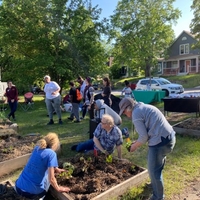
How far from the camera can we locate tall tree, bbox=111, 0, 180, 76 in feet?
93.9

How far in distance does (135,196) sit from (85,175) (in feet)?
2.80

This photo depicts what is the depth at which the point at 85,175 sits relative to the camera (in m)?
3.68

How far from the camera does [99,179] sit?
350cm

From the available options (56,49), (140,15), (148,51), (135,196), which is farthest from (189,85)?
(135,196)

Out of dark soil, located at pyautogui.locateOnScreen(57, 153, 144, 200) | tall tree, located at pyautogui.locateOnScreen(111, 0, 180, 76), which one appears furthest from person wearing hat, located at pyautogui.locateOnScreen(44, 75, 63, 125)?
tall tree, located at pyautogui.locateOnScreen(111, 0, 180, 76)

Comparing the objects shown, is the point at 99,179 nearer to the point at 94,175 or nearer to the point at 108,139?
the point at 94,175

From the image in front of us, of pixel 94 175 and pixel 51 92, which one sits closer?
pixel 94 175

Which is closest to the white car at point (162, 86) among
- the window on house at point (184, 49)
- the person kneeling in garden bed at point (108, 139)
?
the person kneeling in garden bed at point (108, 139)

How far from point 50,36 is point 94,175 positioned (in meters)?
12.3

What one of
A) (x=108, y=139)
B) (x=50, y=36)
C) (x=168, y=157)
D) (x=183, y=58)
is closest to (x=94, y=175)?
(x=108, y=139)

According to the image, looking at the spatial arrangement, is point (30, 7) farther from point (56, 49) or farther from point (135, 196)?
point (135, 196)

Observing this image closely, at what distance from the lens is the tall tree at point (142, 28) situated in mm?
28625

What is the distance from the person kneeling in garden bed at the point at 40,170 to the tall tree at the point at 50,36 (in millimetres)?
10868

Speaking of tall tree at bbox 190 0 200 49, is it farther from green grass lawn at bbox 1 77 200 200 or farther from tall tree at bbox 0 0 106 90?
green grass lawn at bbox 1 77 200 200
